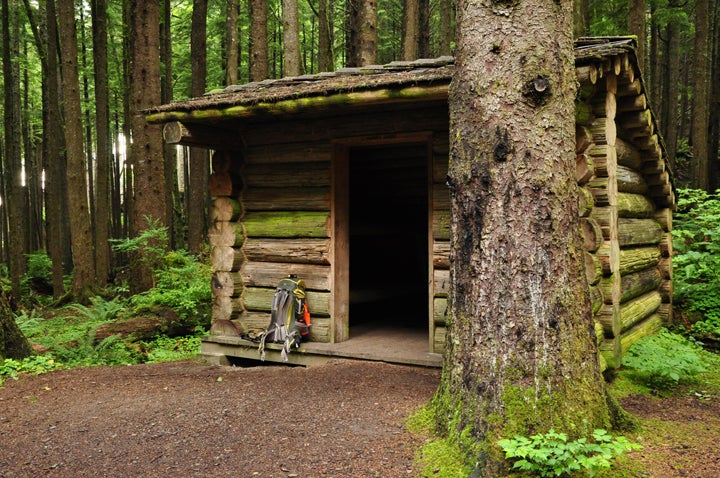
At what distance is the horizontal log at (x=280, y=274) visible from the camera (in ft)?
24.5

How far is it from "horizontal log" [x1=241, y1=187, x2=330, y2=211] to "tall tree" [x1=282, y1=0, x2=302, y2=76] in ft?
17.1

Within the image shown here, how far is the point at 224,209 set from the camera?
7852 millimetres

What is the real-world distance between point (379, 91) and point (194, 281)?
624 centimetres

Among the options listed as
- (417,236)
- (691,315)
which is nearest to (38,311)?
(417,236)

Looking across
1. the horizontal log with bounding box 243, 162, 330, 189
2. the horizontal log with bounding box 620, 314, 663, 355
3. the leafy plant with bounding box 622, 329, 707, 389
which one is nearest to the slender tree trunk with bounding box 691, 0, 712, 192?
the horizontal log with bounding box 620, 314, 663, 355

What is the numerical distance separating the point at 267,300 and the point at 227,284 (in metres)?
0.61

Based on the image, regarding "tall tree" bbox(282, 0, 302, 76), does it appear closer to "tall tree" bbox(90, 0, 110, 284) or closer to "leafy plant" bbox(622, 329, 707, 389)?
"tall tree" bbox(90, 0, 110, 284)

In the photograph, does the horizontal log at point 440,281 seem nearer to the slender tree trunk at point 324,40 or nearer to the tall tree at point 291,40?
the tall tree at point 291,40

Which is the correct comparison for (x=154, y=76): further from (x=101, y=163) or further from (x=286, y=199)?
(x=286, y=199)

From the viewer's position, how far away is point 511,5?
3.95 m

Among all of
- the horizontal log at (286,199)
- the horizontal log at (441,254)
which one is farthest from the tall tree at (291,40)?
the horizontal log at (441,254)

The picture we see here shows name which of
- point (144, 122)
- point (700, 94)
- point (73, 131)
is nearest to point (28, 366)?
point (144, 122)

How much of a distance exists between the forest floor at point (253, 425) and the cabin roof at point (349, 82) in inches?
119

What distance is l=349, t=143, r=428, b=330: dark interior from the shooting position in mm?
10254
